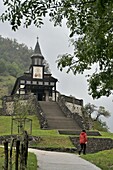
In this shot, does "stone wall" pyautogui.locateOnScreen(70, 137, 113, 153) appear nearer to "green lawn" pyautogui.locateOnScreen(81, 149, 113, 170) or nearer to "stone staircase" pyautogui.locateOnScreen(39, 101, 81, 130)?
"stone staircase" pyautogui.locateOnScreen(39, 101, 81, 130)

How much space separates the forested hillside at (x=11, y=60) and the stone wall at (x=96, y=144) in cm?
7482

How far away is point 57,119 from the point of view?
145 feet

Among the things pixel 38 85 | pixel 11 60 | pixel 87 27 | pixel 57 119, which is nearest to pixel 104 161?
pixel 87 27

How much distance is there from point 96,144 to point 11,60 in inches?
4840

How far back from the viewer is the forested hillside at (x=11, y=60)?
123 m

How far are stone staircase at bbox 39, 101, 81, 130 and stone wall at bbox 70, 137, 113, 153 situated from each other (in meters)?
8.91

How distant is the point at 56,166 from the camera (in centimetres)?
1501

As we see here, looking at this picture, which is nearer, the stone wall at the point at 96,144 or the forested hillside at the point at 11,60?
the stone wall at the point at 96,144

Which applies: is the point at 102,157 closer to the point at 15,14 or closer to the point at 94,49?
the point at 94,49

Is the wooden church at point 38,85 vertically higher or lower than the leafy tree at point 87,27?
higher

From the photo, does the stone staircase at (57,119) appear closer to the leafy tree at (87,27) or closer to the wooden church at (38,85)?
the wooden church at (38,85)

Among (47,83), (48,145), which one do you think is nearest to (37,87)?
(47,83)

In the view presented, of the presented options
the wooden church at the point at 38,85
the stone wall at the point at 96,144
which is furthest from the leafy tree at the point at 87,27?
the wooden church at the point at 38,85

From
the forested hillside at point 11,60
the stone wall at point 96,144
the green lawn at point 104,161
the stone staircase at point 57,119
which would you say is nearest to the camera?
the green lawn at point 104,161
